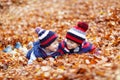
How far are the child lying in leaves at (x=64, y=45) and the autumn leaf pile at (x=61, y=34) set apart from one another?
6.7 inches

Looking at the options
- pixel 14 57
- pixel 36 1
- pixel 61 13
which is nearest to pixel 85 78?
pixel 14 57

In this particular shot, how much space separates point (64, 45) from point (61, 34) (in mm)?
4136

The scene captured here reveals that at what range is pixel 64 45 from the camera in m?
8.11

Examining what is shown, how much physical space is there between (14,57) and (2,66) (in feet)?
2.53

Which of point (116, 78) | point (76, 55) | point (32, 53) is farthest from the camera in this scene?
point (32, 53)

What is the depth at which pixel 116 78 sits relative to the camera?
204 inches

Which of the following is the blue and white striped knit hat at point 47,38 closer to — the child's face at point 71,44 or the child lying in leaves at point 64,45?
the child lying in leaves at point 64,45

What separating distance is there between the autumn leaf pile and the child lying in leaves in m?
0.17

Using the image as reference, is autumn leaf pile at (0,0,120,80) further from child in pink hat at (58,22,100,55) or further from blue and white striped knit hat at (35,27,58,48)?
blue and white striped knit hat at (35,27,58,48)

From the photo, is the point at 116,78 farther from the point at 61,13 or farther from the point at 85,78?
the point at 61,13

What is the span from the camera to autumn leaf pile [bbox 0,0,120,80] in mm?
5875

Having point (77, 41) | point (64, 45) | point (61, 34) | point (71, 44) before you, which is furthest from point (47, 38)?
point (61, 34)

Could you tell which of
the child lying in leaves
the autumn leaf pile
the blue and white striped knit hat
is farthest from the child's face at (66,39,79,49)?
the blue and white striped knit hat

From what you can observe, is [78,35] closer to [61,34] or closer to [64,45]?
[64,45]
